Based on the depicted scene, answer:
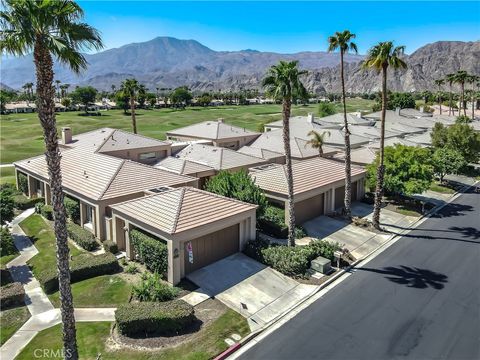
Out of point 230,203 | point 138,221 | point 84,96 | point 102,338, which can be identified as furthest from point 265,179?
point 84,96

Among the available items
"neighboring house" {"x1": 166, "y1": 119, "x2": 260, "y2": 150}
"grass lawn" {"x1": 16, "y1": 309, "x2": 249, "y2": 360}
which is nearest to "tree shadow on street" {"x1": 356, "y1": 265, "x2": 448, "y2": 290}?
"grass lawn" {"x1": 16, "y1": 309, "x2": 249, "y2": 360}

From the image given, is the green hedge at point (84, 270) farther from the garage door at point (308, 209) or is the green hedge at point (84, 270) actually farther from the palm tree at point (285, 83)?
the garage door at point (308, 209)

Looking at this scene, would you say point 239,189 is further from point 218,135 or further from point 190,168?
point 218,135

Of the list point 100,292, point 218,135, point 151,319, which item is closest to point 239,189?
point 100,292

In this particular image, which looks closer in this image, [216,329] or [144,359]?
[144,359]

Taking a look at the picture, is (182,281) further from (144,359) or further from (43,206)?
(43,206)

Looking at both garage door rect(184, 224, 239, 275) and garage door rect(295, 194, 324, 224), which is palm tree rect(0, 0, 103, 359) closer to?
garage door rect(184, 224, 239, 275)
